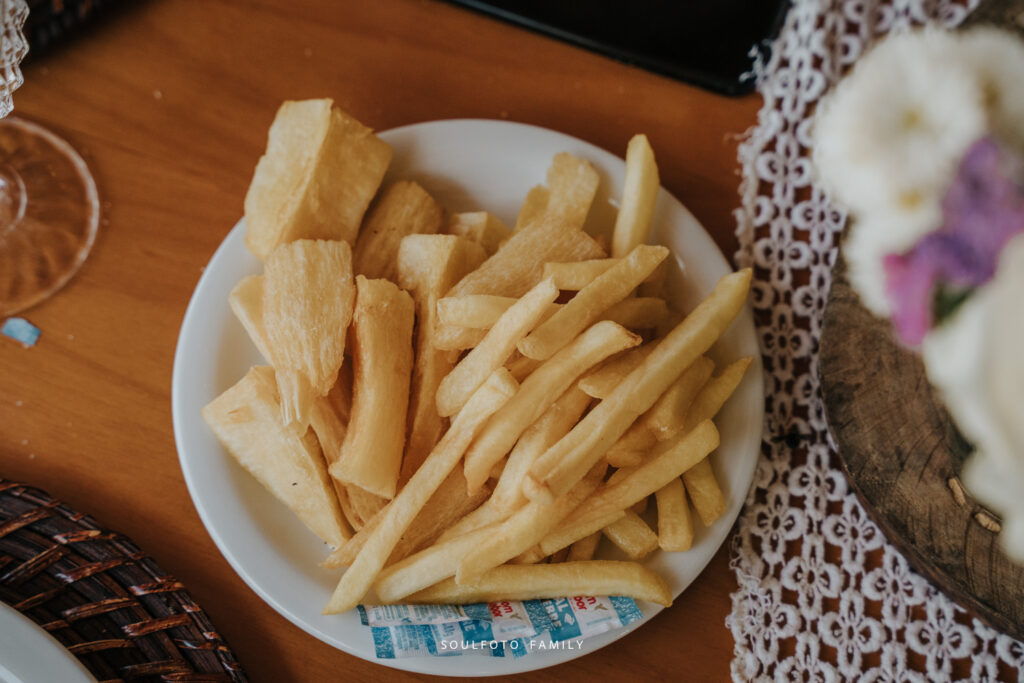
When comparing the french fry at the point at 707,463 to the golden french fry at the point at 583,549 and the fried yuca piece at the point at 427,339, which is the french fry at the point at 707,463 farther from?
the fried yuca piece at the point at 427,339

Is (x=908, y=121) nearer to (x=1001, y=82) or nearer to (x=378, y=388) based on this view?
(x=1001, y=82)

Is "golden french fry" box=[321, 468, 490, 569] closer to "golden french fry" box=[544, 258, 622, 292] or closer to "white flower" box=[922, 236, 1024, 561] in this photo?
"golden french fry" box=[544, 258, 622, 292]

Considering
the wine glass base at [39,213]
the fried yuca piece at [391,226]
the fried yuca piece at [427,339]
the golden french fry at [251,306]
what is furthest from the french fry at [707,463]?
the wine glass base at [39,213]

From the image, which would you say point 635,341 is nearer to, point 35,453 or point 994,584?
point 994,584

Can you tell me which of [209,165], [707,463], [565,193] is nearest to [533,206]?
[565,193]

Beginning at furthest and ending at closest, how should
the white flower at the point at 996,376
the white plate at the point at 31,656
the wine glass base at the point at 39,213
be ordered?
the wine glass base at the point at 39,213, the white plate at the point at 31,656, the white flower at the point at 996,376

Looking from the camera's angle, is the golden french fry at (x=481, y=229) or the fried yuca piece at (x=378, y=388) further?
Result: the golden french fry at (x=481, y=229)
